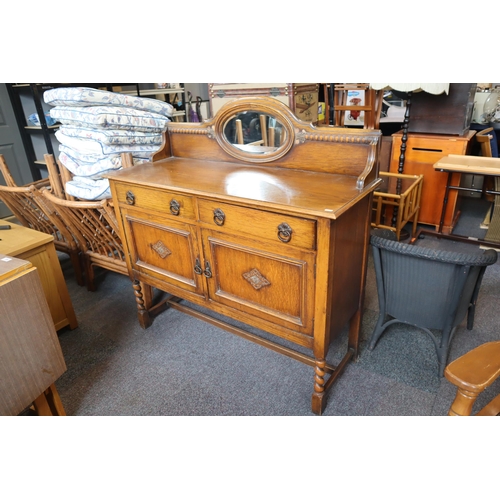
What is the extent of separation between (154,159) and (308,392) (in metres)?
1.42

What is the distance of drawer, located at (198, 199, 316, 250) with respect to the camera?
1.32 m

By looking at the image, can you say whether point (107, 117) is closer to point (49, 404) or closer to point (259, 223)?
point (259, 223)

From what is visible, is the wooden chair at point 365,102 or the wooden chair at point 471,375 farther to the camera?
the wooden chair at point 365,102

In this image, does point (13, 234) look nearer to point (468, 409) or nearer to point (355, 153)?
point (355, 153)

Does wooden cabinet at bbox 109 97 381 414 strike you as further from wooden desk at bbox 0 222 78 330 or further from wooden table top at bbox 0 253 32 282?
wooden table top at bbox 0 253 32 282

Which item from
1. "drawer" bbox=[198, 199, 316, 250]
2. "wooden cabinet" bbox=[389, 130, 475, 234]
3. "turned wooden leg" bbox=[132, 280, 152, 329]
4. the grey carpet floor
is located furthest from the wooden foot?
"wooden cabinet" bbox=[389, 130, 475, 234]

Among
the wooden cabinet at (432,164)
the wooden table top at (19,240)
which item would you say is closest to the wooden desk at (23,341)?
the wooden table top at (19,240)

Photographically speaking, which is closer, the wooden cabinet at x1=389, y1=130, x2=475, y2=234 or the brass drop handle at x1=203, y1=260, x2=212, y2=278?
the brass drop handle at x1=203, y1=260, x2=212, y2=278

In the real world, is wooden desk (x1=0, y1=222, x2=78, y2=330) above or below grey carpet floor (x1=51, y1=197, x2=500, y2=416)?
above

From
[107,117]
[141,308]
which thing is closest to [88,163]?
[107,117]

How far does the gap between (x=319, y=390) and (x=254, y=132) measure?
3.94ft

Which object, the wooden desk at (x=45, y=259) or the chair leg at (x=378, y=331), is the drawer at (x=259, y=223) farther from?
the wooden desk at (x=45, y=259)

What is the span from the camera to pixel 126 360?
2.03 meters

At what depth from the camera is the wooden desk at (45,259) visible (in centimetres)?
198
